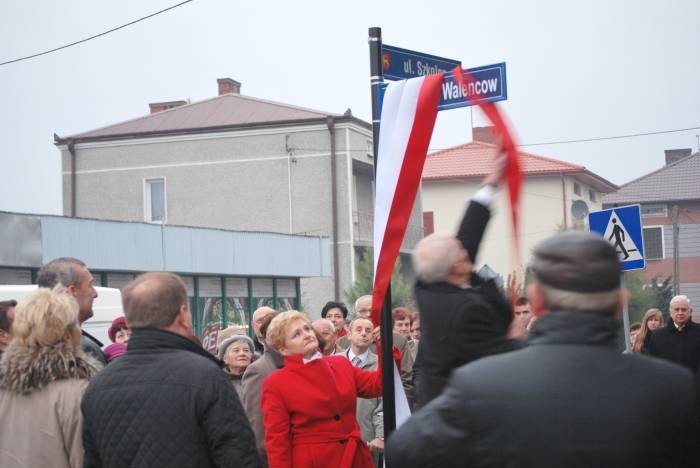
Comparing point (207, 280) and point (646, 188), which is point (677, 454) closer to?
point (207, 280)

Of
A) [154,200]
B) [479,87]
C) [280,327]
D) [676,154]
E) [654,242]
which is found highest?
[676,154]

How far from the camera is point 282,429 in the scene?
6.72m

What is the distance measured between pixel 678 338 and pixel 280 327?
20.1ft

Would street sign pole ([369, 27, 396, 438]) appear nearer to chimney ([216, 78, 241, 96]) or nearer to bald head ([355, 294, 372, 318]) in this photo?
bald head ([355, 294, 372, 318])

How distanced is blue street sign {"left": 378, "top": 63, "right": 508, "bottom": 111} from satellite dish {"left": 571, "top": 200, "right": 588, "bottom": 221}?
5111 cm

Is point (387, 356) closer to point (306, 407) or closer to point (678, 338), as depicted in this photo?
point (306, 407)

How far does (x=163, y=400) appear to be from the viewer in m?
4.48

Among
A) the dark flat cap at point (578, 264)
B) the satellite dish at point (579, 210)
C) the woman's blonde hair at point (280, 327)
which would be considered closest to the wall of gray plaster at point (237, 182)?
the satellite dish at point (579, 210)

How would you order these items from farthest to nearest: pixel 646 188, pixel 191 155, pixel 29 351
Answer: pixel 646 188 < pixel 191 155 < pixel 29 351

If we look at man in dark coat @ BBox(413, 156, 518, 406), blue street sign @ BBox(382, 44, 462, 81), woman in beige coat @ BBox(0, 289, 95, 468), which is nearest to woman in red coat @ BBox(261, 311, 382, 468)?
blue street sign @ BBox(382, 44, 462, 81)

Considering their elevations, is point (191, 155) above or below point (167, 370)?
above

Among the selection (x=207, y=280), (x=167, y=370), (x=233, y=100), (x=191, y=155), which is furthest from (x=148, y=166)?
(x=167, y=370)

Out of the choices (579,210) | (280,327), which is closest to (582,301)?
(280,327)

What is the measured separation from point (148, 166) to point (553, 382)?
142 feet
